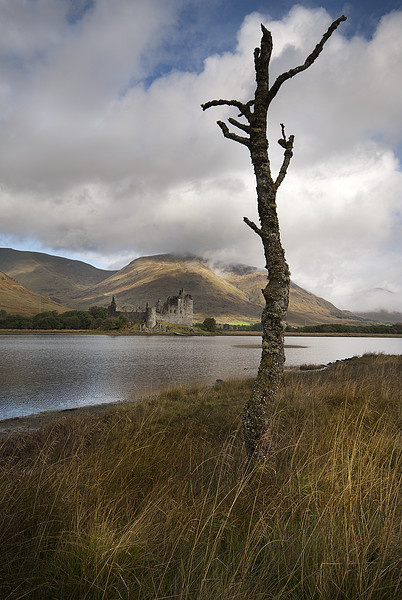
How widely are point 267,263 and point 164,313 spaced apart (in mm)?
133959

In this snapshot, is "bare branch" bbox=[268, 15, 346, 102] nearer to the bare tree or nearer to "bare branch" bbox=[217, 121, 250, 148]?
the bare tree

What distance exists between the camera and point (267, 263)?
410 cm

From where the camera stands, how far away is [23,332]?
342 ft

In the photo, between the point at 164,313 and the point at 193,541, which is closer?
the point at 193,541

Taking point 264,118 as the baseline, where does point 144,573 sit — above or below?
below

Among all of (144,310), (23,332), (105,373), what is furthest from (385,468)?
(144,310)

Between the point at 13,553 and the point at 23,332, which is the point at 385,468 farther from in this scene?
the point at 23,332

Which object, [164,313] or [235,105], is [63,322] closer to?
[164,313]

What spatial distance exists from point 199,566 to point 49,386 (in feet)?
67.1

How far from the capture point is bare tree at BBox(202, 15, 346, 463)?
387cm

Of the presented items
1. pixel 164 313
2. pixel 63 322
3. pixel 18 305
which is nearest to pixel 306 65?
pixel 63 322

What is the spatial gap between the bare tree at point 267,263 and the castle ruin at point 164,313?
12062cm

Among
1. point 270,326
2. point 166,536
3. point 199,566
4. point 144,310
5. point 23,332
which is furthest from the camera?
point 144,310

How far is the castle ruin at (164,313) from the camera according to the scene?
124456 millimetres
